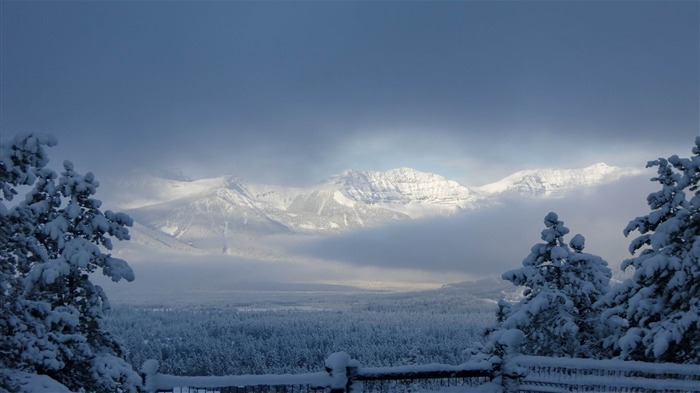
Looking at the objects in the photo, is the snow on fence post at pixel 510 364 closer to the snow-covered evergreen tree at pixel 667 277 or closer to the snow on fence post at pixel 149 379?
the snow-covered evergreen tree at pixel 667 277

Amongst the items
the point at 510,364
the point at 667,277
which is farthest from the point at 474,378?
the point at 667,277

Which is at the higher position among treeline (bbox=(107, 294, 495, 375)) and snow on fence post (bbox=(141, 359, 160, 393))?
snow on fence post (bbox=(141, 359, 160, 393))

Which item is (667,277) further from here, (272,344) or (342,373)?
(272,344)

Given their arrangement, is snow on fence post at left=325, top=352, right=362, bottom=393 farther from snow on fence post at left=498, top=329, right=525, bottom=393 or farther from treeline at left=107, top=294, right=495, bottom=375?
treeline at left=107, top=294, right=495, bottom=375

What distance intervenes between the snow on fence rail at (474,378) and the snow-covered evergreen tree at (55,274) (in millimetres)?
5583

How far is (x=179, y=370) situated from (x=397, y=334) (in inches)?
2423

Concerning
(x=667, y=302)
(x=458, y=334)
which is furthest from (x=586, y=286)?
(x=458, y=334)

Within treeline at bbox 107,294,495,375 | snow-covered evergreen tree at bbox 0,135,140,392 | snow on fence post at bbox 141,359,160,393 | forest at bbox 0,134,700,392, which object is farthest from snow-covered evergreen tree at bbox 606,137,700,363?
treeline at bbox 107,294,495,375

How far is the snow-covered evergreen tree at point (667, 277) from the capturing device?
1284 cm

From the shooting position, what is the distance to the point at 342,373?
36.1 feet

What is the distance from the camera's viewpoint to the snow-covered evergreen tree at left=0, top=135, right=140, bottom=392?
46.5 ft

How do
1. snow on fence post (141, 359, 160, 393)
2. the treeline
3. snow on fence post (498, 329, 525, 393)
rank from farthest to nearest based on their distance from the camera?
the treeline, snow on fence post (498, 329, 525, 393), snow on fence post (141, 359, 160, 393)

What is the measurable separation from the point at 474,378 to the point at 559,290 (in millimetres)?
7404

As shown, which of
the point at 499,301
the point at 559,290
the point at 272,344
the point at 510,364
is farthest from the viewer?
the point at 272,344
